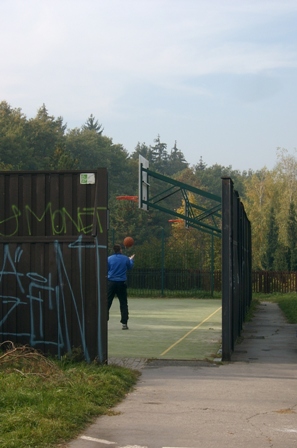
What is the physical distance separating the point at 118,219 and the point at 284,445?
7651 centimetres

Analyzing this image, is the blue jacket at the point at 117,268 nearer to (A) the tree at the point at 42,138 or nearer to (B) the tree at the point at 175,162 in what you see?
(A) the tree at the point at 42,138

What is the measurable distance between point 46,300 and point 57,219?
1.11 meters

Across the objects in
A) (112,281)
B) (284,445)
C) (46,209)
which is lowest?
(284,445)

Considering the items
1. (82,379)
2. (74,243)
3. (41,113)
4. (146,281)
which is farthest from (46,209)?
(41,113)

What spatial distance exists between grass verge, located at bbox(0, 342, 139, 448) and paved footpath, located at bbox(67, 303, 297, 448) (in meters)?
0.18

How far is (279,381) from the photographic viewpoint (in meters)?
10.4

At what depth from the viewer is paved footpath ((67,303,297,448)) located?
692 cm

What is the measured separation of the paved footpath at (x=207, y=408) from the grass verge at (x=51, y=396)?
0.18m

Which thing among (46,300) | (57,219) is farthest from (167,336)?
(57,219)

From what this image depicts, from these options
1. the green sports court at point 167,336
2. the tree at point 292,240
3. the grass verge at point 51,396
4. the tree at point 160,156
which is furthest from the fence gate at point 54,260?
the tree at point 160,156

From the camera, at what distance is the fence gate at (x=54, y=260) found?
11.0 m

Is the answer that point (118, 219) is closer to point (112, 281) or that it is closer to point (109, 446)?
point (112, 281)

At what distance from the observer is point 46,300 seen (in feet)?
36.8

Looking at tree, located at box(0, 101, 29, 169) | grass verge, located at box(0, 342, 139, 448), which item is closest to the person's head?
grass verge, located at box(0, 342, 139, 448)
